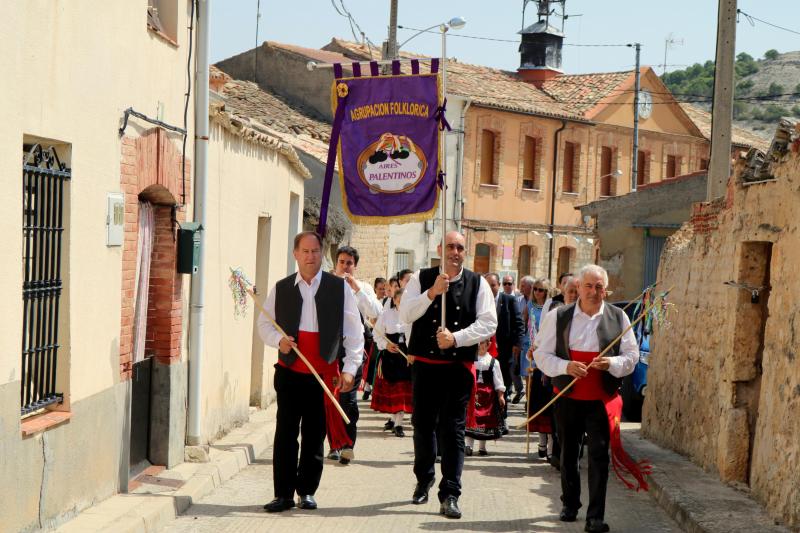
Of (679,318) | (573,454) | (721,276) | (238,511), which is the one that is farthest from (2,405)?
(679,318)

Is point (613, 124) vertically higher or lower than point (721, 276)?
higher

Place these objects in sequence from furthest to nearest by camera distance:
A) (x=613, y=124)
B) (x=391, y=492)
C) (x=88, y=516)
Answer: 1. (x=613, y=124)
2. (x=391, y=492)
3. (x=88, y=516)

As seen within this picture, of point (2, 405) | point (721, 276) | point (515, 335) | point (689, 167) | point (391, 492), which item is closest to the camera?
point (2, 405)

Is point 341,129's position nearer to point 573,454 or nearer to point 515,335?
point 573,454

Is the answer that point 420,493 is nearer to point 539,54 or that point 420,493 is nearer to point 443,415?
point 443,415

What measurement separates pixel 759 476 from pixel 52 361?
17.0 feet

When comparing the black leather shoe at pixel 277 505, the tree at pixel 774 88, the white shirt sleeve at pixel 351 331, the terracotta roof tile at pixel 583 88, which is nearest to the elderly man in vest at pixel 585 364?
the white shirt sleeve at pixel 351 331

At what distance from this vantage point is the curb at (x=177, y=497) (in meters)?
7.50

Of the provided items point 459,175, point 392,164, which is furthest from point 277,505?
point 459,175

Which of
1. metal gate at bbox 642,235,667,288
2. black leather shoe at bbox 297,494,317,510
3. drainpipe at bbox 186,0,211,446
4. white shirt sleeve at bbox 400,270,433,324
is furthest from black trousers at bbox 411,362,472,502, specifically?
metal gate at bbox 642,235,667,288

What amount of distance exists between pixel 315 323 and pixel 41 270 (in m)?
2.16

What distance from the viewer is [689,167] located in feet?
157

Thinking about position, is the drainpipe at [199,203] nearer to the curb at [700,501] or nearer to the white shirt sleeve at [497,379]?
the white shirt sleeve at [497,379]

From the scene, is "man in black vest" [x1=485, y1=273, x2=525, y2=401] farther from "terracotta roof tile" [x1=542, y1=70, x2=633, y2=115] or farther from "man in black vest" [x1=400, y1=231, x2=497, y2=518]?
"terracotta roof tile" [x1=542, y1=70, x2=633, y2=115]
